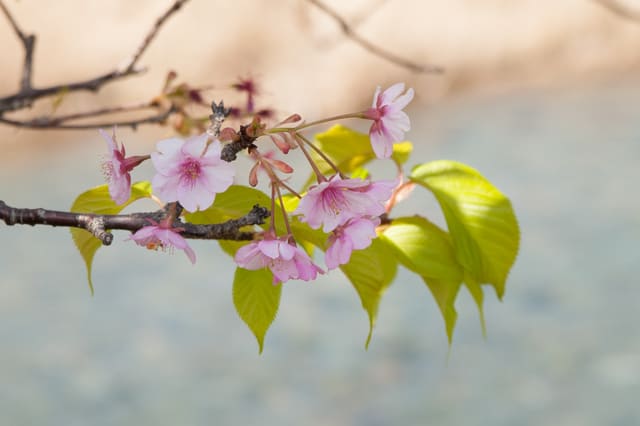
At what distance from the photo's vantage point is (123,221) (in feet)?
1.57

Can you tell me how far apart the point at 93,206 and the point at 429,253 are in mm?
219

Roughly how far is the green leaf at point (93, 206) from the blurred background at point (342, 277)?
2255 mm

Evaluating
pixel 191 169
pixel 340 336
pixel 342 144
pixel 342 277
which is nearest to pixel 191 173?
pixel 191 169

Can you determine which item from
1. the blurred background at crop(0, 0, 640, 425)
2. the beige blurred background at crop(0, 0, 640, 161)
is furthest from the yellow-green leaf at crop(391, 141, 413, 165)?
the beige blurred background at crop(0, 0, 640, 161)

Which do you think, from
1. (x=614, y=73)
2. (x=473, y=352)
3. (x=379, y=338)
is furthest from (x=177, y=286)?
(x=614, y=73)

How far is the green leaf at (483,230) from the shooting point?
0.59m

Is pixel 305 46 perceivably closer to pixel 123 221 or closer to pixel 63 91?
pixel 63 91

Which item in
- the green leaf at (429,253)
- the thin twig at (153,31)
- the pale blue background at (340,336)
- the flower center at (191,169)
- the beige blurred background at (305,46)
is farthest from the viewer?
the beige blurred background at (305,46)

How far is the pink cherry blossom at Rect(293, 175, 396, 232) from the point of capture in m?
0.48

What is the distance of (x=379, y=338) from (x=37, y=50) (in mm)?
2811

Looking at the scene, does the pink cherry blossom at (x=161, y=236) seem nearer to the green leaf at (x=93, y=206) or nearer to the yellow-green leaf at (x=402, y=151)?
the green leaf at (x=93, y=206)

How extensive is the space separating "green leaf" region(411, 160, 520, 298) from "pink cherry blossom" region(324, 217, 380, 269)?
12 centimetres

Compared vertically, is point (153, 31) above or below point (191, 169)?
above

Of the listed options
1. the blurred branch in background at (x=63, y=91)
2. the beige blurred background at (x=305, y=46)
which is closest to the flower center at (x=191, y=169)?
the blurred branch in background at (x=63, y=91)
